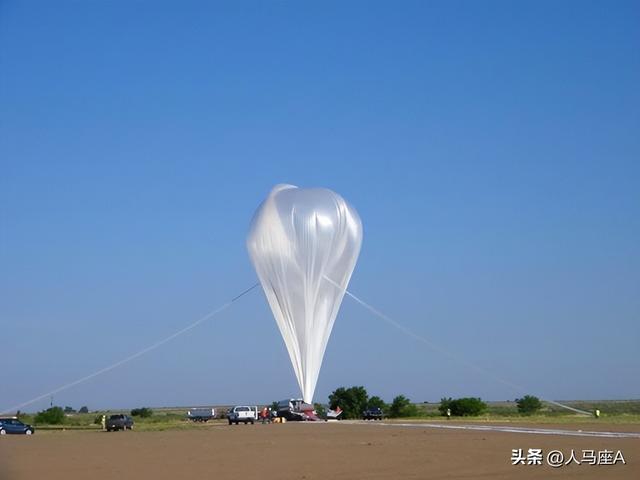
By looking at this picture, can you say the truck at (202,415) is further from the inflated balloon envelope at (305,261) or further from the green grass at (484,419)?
the inflated balloon envelope at (305,261)

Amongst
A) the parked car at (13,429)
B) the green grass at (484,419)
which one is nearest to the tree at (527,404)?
the green grass at (484,419)

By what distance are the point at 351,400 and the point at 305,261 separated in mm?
31399

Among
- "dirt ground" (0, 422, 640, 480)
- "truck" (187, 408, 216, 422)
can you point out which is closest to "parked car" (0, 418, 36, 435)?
"dirt ground" (0, 422, 640, 480)

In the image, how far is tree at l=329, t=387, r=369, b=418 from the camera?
71.1 meters

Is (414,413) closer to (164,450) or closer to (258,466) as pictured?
(164,450)

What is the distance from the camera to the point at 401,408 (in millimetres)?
71562

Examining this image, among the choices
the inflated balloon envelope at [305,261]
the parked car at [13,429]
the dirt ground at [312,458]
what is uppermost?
the inflated balloon envelope at [305,261]

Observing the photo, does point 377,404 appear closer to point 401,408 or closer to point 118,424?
point 401,408

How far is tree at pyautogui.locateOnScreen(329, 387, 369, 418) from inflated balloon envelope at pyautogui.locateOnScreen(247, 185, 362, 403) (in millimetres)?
25748

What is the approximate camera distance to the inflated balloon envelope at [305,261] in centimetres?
4331

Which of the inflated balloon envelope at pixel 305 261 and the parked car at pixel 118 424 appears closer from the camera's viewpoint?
the inflated balloon envelope at pixel 305 261

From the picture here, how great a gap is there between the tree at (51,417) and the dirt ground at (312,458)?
147 feet

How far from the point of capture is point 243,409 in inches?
2164

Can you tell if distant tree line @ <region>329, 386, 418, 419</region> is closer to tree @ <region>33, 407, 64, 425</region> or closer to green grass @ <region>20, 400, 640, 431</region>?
green grass @ <region>20, 400, 640, 431</region>
